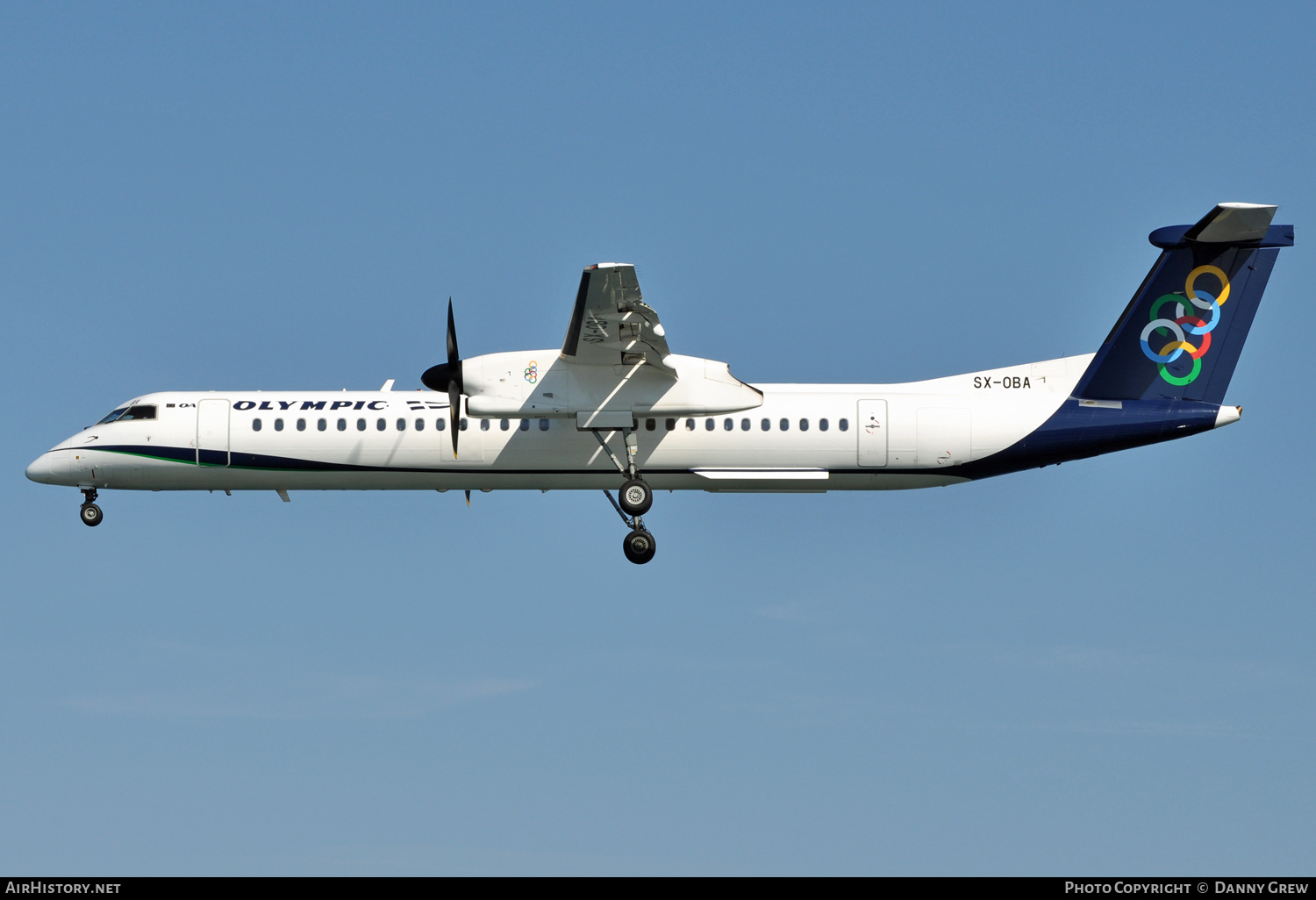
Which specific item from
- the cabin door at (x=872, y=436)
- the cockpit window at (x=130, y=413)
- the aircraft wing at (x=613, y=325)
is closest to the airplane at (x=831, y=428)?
the cabin door at (x=872, y=436)

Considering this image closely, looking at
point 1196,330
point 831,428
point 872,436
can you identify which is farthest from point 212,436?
point 1196,330

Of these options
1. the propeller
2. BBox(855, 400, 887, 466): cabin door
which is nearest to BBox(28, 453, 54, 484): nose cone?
the propeller

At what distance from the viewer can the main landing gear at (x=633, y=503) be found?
25.3 metres

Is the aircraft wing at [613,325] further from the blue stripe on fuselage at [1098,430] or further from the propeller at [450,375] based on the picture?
the blue stripe on fuselage at [1098,430]

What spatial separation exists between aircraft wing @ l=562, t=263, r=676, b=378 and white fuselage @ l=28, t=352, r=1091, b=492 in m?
1.42

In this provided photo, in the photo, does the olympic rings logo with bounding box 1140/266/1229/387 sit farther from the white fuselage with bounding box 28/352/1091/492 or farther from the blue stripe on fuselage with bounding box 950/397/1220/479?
the white fuselage with bounding box 28/352/1091/492

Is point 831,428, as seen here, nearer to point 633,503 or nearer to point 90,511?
point 633,503

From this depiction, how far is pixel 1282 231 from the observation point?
25.7 meters

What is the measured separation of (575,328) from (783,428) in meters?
4.35

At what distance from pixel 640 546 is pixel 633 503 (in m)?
0.77

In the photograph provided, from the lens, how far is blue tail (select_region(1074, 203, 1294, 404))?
25.8m

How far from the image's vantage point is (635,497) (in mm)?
25312
